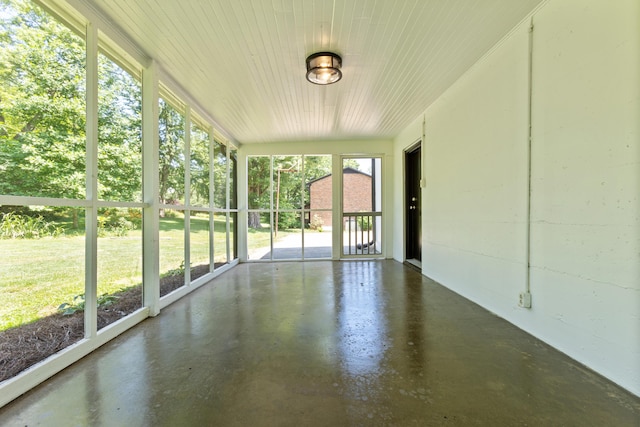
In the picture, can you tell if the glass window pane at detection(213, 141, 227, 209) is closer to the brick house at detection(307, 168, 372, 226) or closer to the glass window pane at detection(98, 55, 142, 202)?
the glass window pane at detection(98, 55, 142, 202)

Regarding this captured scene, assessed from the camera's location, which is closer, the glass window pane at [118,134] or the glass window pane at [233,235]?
the glass window pane at [118,134]

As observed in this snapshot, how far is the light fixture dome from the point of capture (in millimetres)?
2730

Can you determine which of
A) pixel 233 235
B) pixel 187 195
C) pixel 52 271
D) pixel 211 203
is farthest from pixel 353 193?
pixel 52 271

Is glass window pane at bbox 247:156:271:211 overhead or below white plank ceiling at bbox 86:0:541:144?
below

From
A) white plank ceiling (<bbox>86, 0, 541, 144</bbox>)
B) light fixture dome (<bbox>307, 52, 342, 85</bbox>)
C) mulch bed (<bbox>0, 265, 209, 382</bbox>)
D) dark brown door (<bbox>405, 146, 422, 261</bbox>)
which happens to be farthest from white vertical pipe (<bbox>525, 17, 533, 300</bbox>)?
mulch bed (<bbox>0, 265, 209, 382</bbox>)

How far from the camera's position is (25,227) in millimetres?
1739

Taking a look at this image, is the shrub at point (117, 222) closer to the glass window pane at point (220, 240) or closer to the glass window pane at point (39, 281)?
the glass window pane at point (39, 281)

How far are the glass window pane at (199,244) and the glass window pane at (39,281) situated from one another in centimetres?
183

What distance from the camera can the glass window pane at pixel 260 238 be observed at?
633cm

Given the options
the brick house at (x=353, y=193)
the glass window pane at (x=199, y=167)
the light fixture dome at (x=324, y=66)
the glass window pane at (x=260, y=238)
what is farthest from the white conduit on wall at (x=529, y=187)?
the glass window pane at (x=260, y=238)

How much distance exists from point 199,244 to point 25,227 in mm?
2538

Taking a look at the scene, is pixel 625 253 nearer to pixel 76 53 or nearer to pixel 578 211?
pixel 578 211

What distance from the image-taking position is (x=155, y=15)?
220 cm

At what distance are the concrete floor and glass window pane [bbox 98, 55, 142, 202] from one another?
1.36 meters
